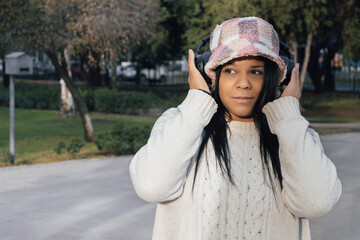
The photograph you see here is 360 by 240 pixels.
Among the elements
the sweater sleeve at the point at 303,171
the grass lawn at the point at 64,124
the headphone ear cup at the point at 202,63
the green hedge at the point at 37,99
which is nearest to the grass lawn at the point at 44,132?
the grass lawn at the point at 64,124

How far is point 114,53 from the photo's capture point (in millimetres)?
14273

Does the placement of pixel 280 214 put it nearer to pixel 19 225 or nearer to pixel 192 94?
pixel 192 94

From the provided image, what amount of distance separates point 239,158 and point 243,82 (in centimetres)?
25

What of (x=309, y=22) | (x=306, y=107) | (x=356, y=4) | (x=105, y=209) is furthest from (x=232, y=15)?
(x=105, y=209)

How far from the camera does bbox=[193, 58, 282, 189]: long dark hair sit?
2.22 meters

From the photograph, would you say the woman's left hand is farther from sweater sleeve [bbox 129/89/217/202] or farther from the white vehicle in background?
the white vehicle in background

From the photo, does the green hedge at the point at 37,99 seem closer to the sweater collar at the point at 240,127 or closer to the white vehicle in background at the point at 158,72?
the white vehicle in background at the point at 158,72

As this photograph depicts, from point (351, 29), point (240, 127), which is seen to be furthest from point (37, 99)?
point (240, 127)

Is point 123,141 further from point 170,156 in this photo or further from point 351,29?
point 351,29

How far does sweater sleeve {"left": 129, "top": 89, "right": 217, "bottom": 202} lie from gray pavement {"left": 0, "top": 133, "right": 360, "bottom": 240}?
452 centimetres

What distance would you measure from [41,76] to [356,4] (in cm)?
2552

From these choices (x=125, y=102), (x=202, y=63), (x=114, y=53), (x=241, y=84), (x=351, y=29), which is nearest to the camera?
(x=241, y=84)

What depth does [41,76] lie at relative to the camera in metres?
43.3

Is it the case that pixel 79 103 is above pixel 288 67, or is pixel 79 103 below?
below
